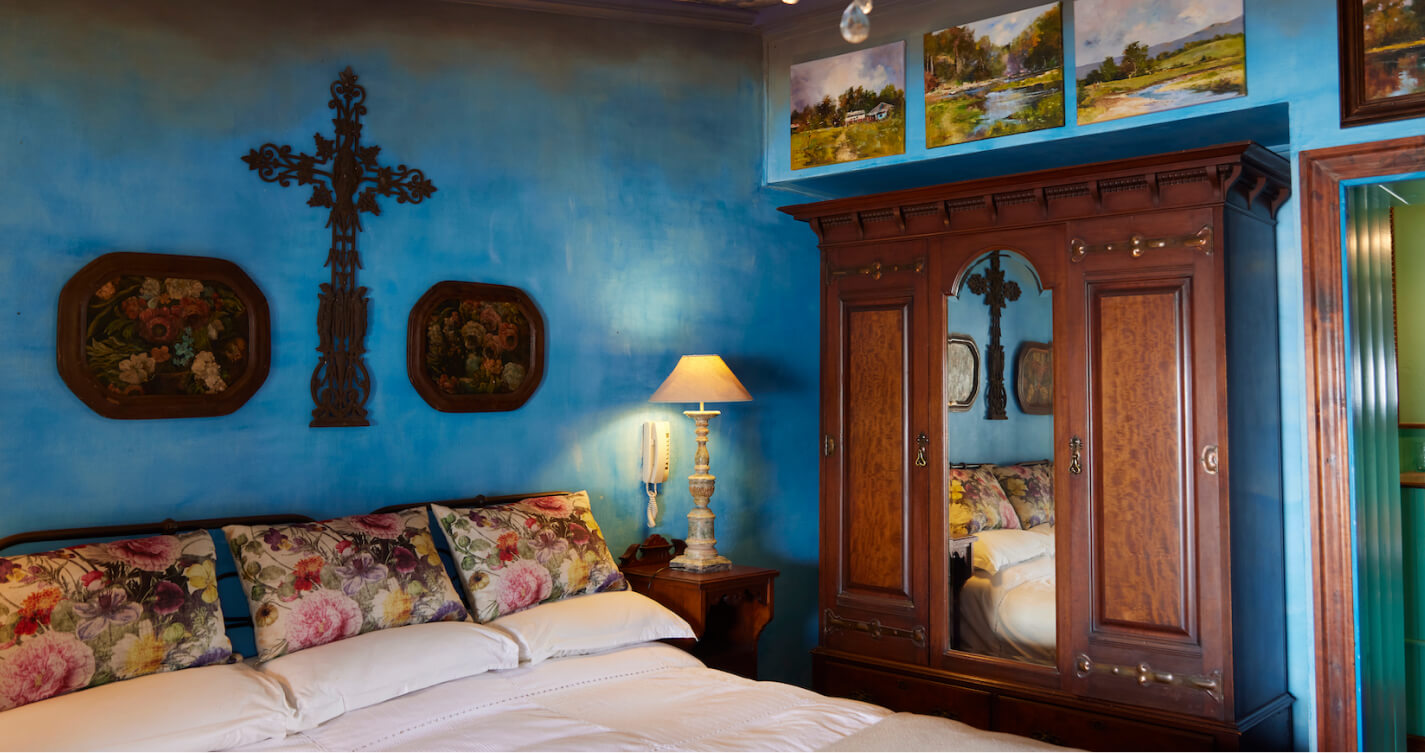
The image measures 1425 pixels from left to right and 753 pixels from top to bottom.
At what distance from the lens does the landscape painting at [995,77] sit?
385 centimetres

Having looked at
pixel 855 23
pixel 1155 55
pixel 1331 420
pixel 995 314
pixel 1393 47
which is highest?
pixel 1155 55

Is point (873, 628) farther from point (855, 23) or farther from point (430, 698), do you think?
point (855, 23)

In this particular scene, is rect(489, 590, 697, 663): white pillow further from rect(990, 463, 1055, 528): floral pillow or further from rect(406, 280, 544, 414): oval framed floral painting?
rect(990, 463, 1055, 528): floral pillow

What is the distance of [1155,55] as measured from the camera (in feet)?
11.9

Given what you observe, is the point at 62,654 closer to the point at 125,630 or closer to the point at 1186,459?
the point at 125,630

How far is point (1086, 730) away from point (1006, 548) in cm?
67

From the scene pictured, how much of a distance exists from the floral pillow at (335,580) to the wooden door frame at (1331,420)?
2.87 m

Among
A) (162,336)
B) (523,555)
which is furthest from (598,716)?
(162,336)

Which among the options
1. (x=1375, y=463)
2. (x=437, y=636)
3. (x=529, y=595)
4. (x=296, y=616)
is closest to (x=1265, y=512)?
(x=1375, y=463)

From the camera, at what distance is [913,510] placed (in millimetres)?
3842

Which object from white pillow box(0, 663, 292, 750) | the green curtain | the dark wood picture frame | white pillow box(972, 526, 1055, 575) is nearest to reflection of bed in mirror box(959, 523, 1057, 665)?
white pillow box(972, 526, 1055, 575)

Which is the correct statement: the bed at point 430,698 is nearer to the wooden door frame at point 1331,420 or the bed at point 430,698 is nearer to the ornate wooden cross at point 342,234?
the ornate wooden cross at point 342,234

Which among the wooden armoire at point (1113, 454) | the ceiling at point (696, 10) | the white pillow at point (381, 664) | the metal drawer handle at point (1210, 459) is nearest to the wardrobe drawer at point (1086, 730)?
the wooden armoire at point (1113, 454)

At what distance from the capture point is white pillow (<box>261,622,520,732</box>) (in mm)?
2420
